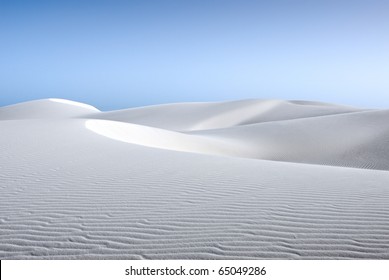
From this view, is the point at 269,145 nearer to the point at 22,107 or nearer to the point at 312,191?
the point at 312,191

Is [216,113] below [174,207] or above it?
above

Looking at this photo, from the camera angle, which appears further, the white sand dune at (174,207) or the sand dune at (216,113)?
the sand dune at (216,113)

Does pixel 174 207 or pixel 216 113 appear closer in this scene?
pixel 174 207

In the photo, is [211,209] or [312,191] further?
[312,191]

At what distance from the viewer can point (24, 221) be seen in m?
4.40

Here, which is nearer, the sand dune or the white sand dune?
the white sand dune

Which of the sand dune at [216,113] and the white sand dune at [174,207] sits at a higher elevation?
the sand dune at [216,113]

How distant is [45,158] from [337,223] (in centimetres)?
658

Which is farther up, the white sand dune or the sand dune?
the sand dune

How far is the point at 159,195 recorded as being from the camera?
5402 millimetres
